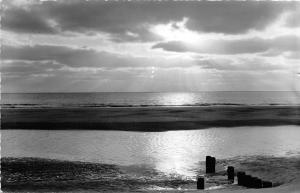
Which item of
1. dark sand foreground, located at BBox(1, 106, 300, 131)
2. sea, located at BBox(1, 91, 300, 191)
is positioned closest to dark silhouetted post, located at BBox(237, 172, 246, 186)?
sea, located at BBox(1, 91, 300, 191)

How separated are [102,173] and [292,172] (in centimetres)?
945

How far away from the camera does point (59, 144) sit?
28.3 m

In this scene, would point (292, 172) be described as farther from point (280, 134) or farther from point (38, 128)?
point (38, 128)

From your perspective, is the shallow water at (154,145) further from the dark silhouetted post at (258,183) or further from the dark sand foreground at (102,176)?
the dark silhouetted post at (258,183)

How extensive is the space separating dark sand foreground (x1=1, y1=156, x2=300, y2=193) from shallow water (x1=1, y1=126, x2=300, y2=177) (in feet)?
4.89

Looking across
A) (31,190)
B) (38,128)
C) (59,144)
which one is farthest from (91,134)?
(31,190)

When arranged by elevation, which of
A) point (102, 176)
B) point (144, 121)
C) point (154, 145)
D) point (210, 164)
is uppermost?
point (144, 121)

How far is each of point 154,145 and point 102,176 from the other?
9.87 metres

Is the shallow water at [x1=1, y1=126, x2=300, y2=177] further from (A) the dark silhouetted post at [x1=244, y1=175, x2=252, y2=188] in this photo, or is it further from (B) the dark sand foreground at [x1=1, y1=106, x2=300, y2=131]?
(B) the dark sand foreground at [x1=1, y1=106, x2=300, y2=131]

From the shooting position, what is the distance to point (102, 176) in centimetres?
1769

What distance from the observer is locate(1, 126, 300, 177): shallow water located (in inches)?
854

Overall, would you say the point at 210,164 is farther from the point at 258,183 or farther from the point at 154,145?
the point at 154,145

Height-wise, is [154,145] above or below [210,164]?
above

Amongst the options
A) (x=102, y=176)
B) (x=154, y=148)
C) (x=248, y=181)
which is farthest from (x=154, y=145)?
(x=248, y=181)
